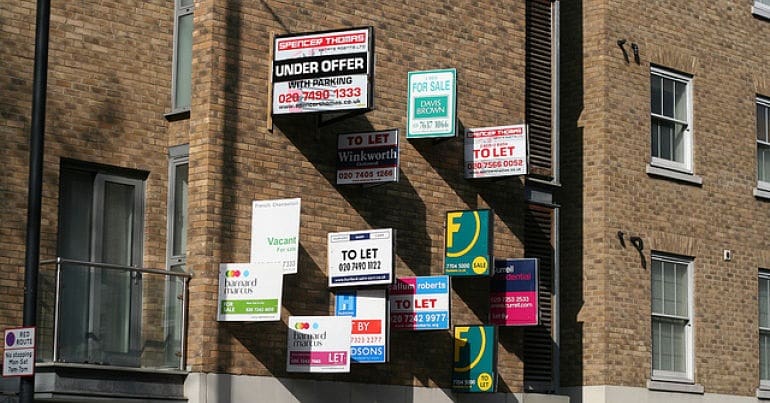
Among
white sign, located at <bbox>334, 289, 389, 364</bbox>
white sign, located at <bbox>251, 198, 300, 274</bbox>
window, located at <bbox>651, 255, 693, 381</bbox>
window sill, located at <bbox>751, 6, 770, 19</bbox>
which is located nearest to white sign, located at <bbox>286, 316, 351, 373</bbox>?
white sign, located at <bbox>334, 289, 389, 364</bbox>

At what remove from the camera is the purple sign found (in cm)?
2219

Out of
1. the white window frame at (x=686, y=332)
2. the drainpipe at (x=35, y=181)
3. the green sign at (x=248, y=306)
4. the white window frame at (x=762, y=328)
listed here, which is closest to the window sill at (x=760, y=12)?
the white window frame at (x=762, y=328)

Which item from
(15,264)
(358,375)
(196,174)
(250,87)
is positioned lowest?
(358,375)

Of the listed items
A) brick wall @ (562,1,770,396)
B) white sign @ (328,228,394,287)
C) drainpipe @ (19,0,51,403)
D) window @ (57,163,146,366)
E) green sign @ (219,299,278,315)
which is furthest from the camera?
brick wall @ (562,1,770,396)

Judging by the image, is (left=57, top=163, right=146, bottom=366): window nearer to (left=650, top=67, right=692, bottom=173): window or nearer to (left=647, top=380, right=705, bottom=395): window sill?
(left=647, top=380, right=705, bottom=395): window sill

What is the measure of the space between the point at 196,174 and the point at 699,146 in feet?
35.2

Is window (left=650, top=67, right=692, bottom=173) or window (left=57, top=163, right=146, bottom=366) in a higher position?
window (left=650, top=67, right=692, bottom=173)

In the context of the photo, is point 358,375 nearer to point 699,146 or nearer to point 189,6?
point 189,6

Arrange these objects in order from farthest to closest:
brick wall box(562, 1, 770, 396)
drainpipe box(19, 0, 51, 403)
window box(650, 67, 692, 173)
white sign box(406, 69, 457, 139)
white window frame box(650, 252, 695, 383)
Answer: window box(650, 67, 692, 173) < white window frame box(650, 252, 695, 383) < brick wall box(562, 1, 770, 396) < white sign box(406, 69, 457, 139) < drainpipe box(19, 0, 51, 403)

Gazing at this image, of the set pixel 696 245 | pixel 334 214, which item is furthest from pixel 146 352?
pixel 696 245

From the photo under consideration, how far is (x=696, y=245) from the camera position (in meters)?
25.9

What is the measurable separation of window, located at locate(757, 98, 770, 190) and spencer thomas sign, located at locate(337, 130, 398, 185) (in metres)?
10.2

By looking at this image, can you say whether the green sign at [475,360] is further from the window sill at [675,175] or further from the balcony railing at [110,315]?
the window sill at [675,175]

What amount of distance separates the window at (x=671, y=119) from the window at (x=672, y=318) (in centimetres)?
181
